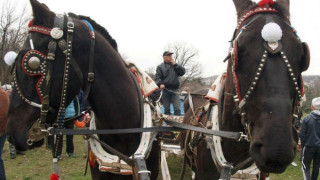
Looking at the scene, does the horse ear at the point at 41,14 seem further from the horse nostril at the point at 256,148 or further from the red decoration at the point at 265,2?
the horse nostril at the point at 256,148

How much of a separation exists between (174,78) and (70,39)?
5024 millimetres

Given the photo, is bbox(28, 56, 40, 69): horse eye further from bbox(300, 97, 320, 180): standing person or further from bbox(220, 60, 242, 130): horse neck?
bbox(300, 97, 320, 180): standing person

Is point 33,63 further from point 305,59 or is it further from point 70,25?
point 305,59

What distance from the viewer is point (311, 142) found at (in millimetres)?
6895

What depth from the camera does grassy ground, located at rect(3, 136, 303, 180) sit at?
694 cm

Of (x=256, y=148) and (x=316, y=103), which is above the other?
(x=256, y=148)

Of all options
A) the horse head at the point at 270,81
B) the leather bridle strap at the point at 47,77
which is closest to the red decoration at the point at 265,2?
the horse head at the point at 270,81

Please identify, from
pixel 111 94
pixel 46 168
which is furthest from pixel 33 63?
pixel 46 168

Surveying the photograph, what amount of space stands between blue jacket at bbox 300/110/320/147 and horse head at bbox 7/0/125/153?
627 centimetres

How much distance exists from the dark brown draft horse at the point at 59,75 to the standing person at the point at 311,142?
19.1 feet

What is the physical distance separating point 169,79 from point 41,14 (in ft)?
16.5

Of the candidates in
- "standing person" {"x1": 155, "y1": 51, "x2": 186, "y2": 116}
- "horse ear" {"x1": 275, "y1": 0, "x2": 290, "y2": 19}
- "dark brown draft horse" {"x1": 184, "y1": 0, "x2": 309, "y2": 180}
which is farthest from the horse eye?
"standing person" {"x1": 155, "y1": 51, "x2": 186, "y2": 116}

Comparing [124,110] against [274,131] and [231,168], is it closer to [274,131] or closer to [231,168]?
[231,168]

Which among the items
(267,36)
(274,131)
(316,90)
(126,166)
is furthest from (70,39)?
(316,90)
